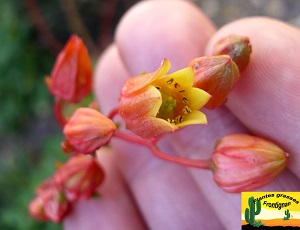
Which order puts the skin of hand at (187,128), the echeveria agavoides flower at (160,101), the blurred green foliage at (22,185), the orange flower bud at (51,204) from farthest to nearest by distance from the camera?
the blurred green foliage at (22,185)
the orange flower bud at (51,204)
the skin of hand at (187,128)
the echeveria agavoides flower at (160,101)

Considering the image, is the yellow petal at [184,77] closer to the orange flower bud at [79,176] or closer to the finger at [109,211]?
the orange flower bud at [79,176]

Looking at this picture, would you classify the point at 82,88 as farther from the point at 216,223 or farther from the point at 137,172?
the point at 216,223

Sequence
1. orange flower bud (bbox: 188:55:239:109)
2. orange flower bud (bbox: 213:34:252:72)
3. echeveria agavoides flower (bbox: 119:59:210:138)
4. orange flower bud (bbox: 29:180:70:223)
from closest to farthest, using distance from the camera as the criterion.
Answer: echeveria agavoides flower (bbox: 119:59:210:138) → orange flower bud (bbox: 188:55:239:109) → orange flower bud (bbox: 213:34:252:72) → orange flower bud (bbox: 29:180:70:223)

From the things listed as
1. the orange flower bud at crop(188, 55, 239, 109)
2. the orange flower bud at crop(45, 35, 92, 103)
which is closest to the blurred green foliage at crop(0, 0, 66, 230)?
the orange flower bud at crop(45, 35, 92, 103)

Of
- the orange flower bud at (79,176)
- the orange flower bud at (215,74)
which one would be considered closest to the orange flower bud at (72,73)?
the orange flower bud at (79,176)

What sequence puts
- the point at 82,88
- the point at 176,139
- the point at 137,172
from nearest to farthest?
the point at 82,88 → the point at 176,139 → the point at 137,172

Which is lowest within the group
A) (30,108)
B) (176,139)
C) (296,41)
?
(30,108)

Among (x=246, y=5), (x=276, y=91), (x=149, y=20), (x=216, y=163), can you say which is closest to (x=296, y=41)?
(x=276, y=91)

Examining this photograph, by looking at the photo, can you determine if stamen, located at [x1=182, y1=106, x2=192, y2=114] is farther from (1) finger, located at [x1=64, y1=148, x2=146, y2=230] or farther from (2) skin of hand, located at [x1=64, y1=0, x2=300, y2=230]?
(1) finger, located at [x1=64, y1=148, x2=146, y2=230]
